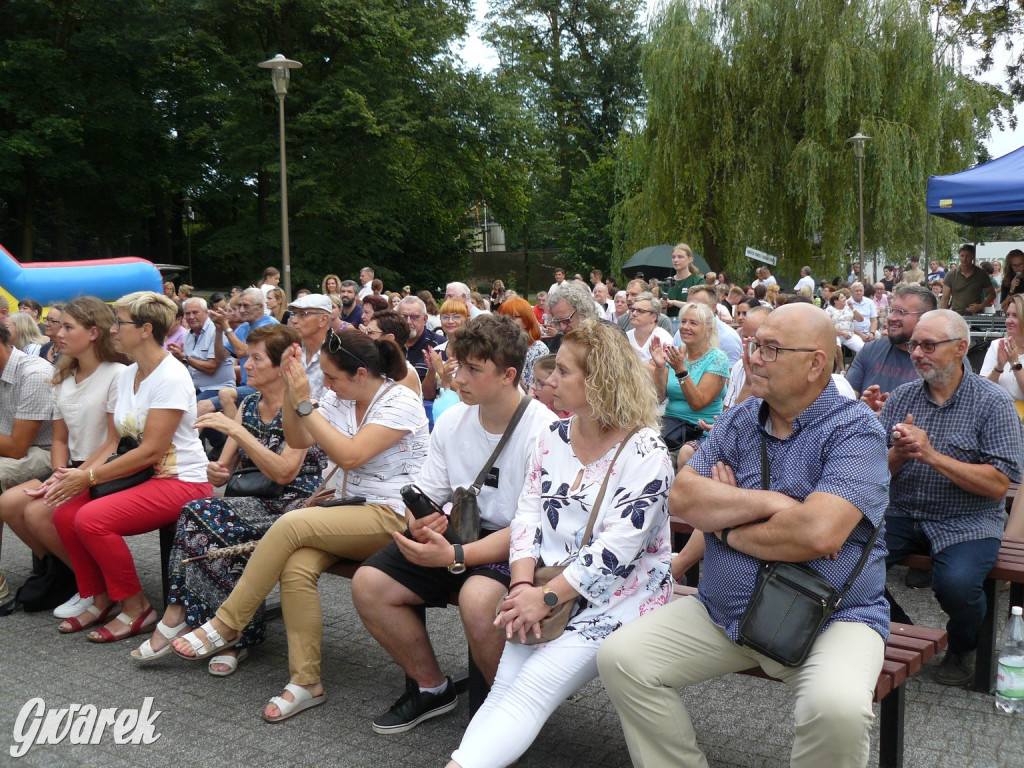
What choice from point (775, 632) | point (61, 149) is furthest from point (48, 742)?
point (61, 149)

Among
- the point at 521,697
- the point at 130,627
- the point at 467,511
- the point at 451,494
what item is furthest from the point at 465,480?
the point at 130,627

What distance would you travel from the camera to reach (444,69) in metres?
29.0

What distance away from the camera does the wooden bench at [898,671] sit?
298 centimetres

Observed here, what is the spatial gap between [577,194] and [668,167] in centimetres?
1437

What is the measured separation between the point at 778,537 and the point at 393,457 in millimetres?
1946

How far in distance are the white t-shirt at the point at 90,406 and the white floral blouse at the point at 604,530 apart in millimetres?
2910

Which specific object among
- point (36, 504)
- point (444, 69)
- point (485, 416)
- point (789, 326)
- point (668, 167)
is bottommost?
point (36, 504)

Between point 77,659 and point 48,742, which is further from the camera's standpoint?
point 77,659

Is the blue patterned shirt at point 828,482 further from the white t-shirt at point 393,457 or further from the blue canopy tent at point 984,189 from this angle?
the blue canopy tent at point 984,189

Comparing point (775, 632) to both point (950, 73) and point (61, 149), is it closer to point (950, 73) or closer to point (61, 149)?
point (950, 73)

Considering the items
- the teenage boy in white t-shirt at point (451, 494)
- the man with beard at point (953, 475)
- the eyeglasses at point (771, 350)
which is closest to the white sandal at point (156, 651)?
the teenage boy in white t-shirt at point (451, 494)

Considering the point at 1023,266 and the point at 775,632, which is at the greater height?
the point at 1023,266

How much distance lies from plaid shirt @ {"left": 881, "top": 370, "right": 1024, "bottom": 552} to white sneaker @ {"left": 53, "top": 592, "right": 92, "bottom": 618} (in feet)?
13.9

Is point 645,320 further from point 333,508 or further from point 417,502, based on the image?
point 417,502
